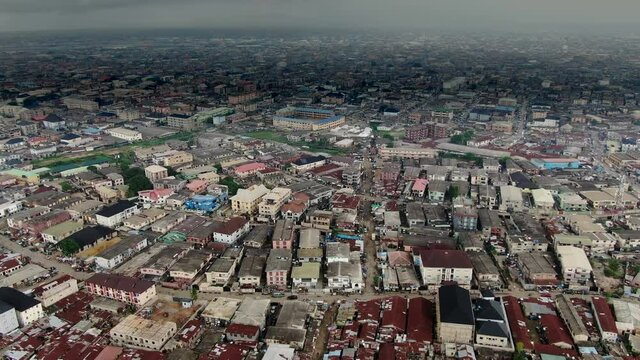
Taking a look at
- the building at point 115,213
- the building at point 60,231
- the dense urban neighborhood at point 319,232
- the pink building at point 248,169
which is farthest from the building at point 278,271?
the pink building at point 248,169

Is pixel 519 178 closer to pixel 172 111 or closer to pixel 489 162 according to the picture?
pixel 489 162

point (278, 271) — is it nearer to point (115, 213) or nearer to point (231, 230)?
point (231, 230)

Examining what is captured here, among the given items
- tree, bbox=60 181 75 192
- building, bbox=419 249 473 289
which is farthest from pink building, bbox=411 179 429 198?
tree, bbox=60 181 75 192

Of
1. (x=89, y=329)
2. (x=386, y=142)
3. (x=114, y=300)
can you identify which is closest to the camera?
(x=89, y=329)

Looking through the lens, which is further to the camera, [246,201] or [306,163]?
[306,163]

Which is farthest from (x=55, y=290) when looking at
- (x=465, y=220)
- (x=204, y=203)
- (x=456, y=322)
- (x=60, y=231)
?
(x=465, y=220)

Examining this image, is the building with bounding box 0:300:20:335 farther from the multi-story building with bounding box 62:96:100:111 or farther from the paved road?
the multi-story building with bounding box 62:96:100:111

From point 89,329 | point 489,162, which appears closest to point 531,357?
point 89,329
